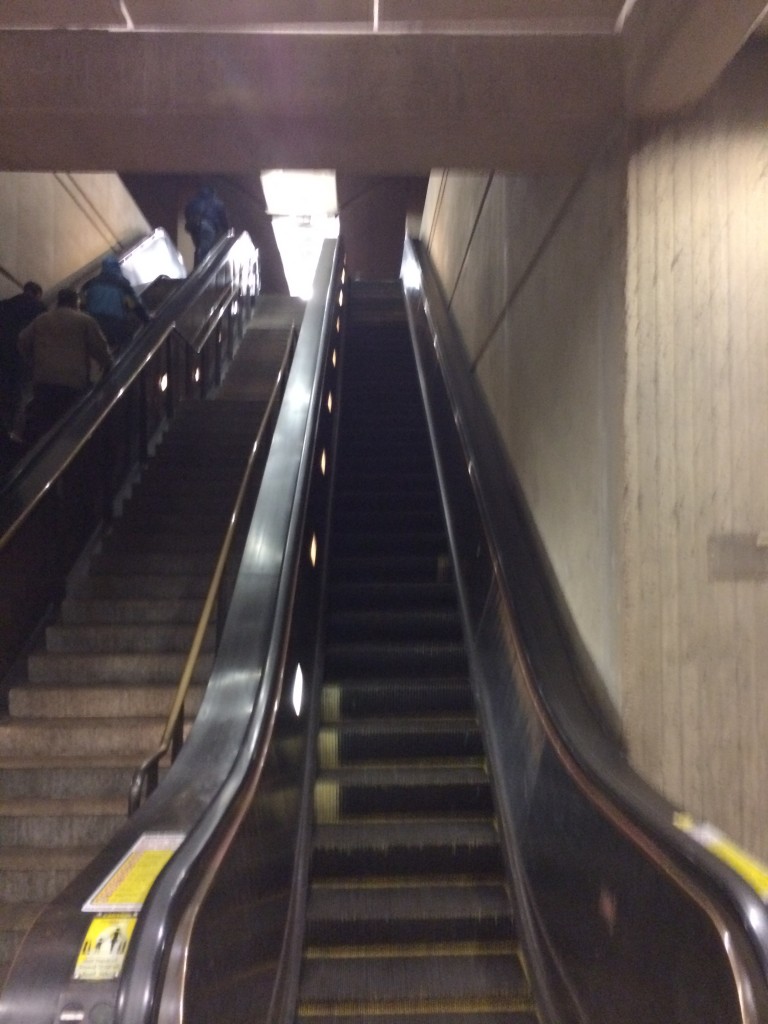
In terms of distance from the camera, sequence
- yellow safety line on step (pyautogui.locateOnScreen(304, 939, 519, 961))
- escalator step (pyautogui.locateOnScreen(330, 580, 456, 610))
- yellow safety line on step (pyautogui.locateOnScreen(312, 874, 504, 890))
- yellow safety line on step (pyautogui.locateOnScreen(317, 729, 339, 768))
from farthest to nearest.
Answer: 1. escalator step (pyautogui.locateOnScreen(330, 580, 456, 610))
2. yellow safety line on step (pyautogui.locateOnScreen(317, 729, 339, 768))
3. yellow safety line on step (pyautogui.locateOnScreen(312, 874, 504, 890))
4. yellow safety line on step (pyautogui.locateOnScreen(304, 939, 519, 961))

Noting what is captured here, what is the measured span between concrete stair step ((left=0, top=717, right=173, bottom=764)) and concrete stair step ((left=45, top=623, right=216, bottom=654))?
0.62m

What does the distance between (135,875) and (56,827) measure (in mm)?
1759

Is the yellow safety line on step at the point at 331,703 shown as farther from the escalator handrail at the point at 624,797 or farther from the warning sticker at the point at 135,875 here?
the warning sticker at the point at 135,875

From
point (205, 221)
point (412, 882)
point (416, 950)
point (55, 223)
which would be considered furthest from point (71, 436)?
point (205, 221)

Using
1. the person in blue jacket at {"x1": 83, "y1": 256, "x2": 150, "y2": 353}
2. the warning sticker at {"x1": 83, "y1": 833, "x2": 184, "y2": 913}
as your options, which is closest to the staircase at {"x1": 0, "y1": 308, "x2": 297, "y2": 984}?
the warning sticker at {"x1": 83, "y1": 833, "x2": 184, "y2": 913}

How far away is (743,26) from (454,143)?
97 cm

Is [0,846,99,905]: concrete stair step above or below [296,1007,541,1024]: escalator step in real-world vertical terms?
above

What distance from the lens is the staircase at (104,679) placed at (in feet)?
10.6

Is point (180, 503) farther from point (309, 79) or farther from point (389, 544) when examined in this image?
point (309, 79)

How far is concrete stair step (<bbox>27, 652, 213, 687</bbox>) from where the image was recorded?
4027 mm

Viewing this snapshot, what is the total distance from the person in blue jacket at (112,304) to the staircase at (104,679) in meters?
1.48

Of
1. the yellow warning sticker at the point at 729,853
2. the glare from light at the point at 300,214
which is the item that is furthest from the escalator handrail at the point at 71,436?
the glare from light at the point at 300,214

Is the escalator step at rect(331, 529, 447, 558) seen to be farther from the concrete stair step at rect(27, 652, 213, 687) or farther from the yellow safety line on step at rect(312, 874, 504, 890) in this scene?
the yellow safety line on step at rect(312, 874, 504, 890)

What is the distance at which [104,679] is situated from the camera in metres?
4.05
